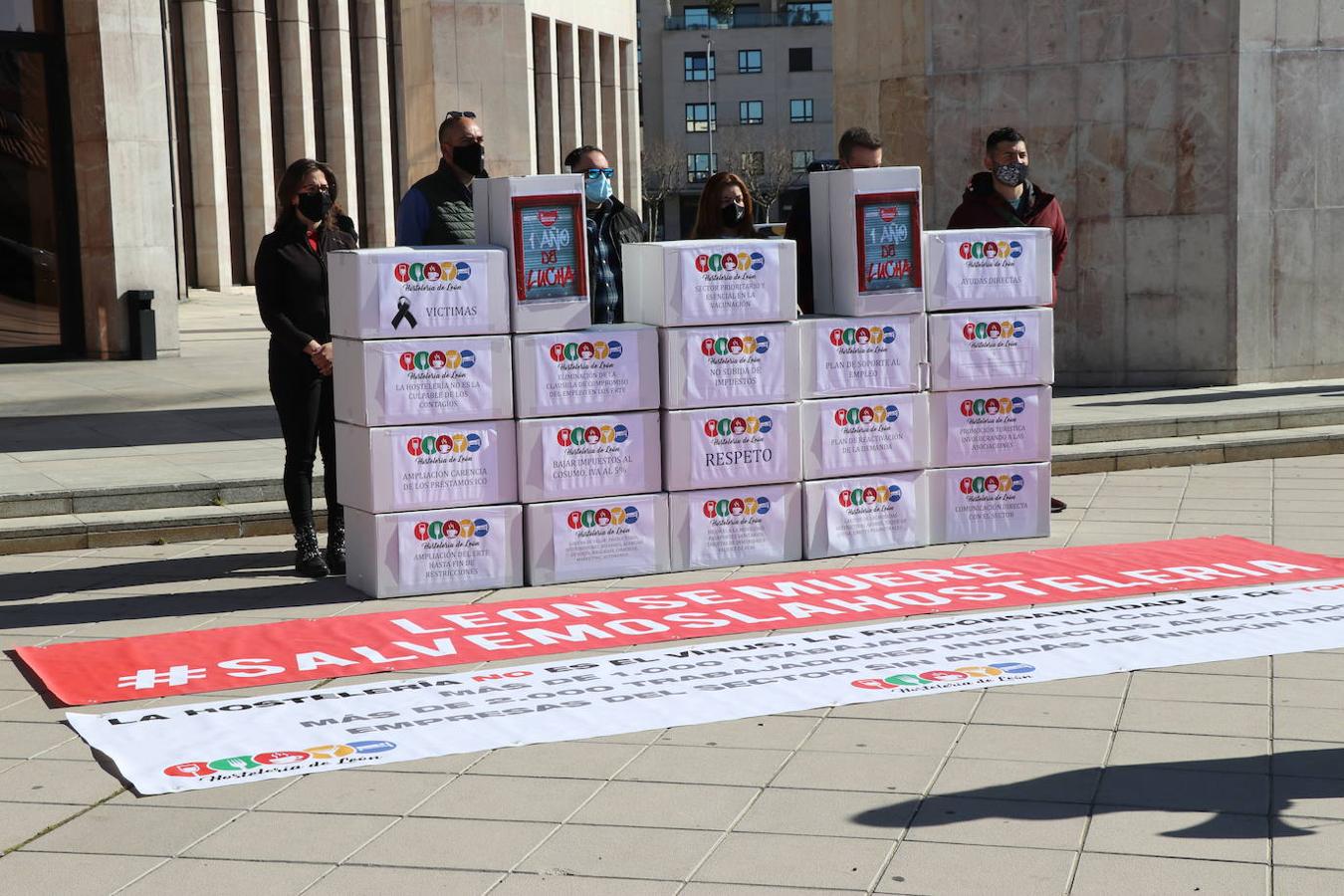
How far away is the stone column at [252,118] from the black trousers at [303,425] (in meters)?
32.8

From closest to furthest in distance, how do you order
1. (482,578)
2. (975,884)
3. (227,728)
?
1. (975,884)
2. (227,728)
3. (482,578)

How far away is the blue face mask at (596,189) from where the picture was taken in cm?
870

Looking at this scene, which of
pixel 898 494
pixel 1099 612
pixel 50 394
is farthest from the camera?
pixel 50 394

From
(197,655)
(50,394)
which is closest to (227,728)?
(197,655)

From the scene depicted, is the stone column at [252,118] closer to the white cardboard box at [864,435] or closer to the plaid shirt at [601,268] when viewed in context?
the plaid shirt at [601,268]

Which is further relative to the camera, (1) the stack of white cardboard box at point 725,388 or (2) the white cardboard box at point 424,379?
(1) the stack of white cardboard box at point 725,388

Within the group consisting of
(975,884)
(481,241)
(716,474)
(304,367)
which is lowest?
(975,884)

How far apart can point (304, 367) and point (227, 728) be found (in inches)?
123

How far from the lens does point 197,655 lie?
6.81 m

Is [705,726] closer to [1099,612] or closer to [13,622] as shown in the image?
[1099,612]

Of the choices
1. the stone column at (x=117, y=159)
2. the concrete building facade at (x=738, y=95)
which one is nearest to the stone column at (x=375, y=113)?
the stone column at (x=117, y=159)

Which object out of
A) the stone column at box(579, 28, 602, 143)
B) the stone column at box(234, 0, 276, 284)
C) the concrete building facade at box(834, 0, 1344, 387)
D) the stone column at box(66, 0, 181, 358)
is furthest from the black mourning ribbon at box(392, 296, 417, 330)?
the stone column at box(579, 28, 602, 143)

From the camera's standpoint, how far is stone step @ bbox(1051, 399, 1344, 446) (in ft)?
39.3

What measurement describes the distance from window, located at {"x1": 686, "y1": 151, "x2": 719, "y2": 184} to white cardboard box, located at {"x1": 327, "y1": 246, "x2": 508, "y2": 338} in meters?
90.1
